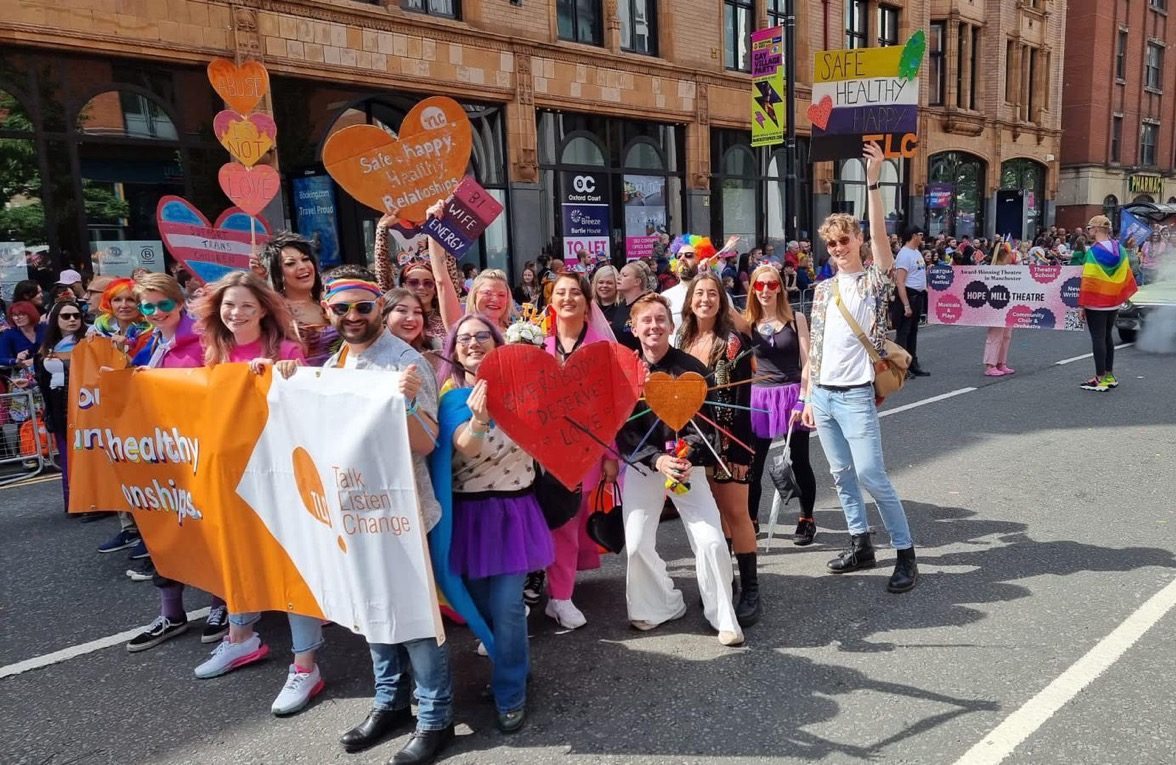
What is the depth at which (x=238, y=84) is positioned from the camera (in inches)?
311

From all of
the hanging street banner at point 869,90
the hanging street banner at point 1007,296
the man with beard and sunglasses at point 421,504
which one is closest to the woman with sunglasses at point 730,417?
the man with beard and sunglasses at point 421,504

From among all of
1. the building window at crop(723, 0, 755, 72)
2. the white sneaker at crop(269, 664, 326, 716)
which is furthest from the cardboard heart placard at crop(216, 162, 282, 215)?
the building window at crop(723, 0, 755, 72)

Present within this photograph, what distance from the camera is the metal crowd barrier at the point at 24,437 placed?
7.91 m

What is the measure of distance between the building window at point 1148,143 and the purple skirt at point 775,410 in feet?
163

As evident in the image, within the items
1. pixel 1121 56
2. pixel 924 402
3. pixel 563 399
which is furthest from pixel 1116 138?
pixel 563 399

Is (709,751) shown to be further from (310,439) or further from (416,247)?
(416,247)

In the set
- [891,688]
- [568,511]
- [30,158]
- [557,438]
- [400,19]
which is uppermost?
[400,19]

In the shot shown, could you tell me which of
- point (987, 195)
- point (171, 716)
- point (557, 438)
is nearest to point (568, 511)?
point (557, 438)

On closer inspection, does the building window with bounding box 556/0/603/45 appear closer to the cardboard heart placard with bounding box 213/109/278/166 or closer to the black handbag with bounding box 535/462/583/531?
the cardboard heart placard with bounding box 213/109/278/166

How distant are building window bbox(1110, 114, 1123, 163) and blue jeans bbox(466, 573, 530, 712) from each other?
48670 mm

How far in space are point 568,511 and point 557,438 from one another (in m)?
0.44

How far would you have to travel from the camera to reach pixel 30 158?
446 inches

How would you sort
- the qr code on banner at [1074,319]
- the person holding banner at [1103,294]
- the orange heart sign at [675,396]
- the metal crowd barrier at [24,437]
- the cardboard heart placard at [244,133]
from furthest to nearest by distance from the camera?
the qr code on banner at [1074,319], the person holding banner at [1103,294], the metal crowd barrier at [24,437], the cardboard heart placard at [244,133], the orange heart sign at [675,396]

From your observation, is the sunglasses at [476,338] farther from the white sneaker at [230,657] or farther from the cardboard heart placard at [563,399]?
the white sneaker at [230,657]
